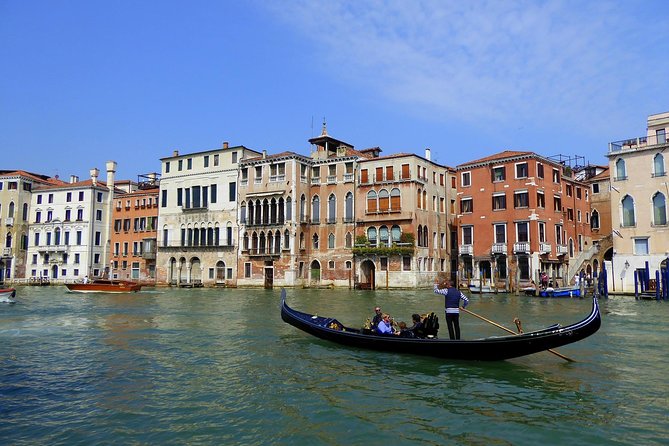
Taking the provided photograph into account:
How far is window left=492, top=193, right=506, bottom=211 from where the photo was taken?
34.8m

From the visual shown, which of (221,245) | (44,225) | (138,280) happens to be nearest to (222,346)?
(221,245)

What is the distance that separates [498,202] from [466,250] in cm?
372

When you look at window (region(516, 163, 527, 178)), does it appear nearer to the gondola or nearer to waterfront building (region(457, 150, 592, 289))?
waterfront building (region(457, 150, 592, 289))

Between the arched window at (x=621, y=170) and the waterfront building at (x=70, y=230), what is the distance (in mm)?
40682

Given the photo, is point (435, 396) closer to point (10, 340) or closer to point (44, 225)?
point (10, 340)

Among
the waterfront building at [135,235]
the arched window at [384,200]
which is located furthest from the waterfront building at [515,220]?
the waterfront building at [135,235]

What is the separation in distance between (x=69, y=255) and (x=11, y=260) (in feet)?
18.6

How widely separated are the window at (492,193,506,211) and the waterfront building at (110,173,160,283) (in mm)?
27872

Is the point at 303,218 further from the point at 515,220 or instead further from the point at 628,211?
the point at 628,211

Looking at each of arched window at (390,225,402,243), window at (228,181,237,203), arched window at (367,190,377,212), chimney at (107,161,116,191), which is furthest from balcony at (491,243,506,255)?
chimney at (107,161,116,191)

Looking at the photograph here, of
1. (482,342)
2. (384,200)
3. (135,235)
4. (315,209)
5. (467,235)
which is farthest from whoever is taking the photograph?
(135,235)

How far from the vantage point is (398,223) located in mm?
36438

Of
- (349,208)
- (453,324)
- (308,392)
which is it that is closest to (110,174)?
(349,208)

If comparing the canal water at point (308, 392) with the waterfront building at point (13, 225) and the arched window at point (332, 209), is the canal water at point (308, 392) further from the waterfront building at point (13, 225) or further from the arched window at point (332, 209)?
the waterfront building at point (13, 225)
